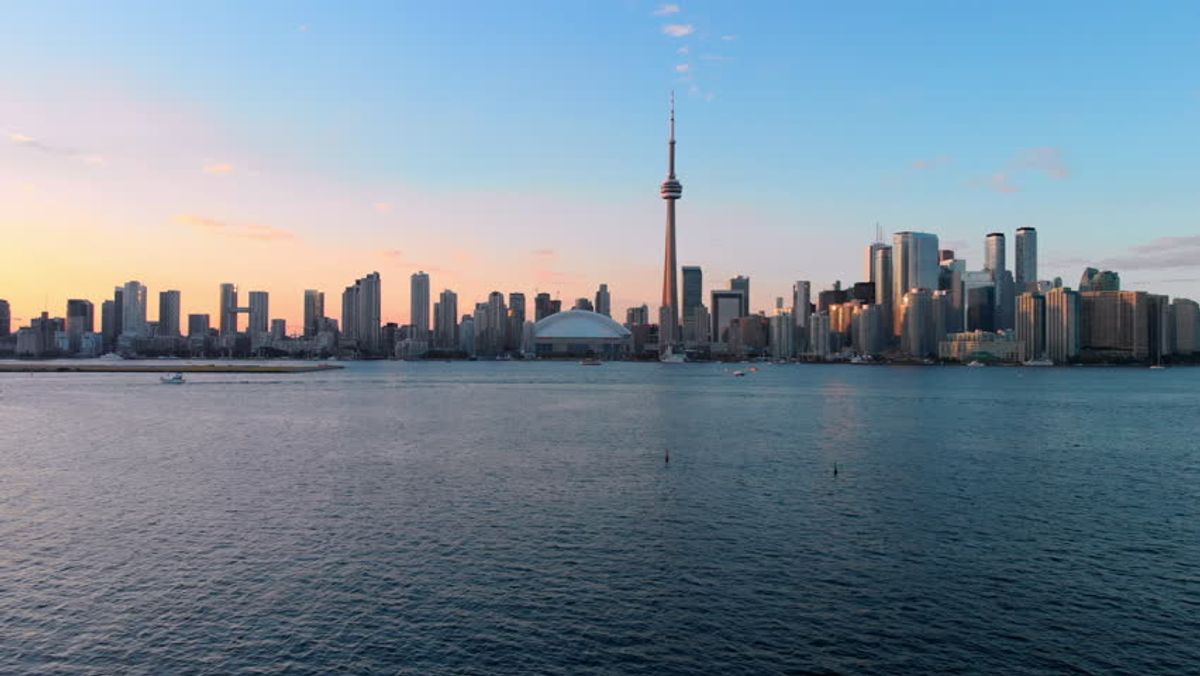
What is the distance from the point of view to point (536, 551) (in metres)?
39.3

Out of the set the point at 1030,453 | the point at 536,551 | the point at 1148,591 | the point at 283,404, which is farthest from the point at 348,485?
the point at 283,404

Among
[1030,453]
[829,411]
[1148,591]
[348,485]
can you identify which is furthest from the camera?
[829,411]

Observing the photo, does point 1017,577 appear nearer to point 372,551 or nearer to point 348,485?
point 372,551

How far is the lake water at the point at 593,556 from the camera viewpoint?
27734 mm

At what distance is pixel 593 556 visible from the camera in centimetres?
3859

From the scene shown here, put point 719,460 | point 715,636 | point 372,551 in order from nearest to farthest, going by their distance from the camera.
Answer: point 715,636
point 372,551
point 719,460

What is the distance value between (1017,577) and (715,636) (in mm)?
15691

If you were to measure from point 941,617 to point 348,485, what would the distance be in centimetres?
4001

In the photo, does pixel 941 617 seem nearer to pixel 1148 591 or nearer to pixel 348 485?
pixel 1148 591

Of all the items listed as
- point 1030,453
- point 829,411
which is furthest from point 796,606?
point 829,411

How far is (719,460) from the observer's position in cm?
7006

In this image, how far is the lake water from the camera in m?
27.7

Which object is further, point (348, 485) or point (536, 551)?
point (348, 485)

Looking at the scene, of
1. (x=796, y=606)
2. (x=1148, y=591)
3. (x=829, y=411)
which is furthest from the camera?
(x=829, y=411)
